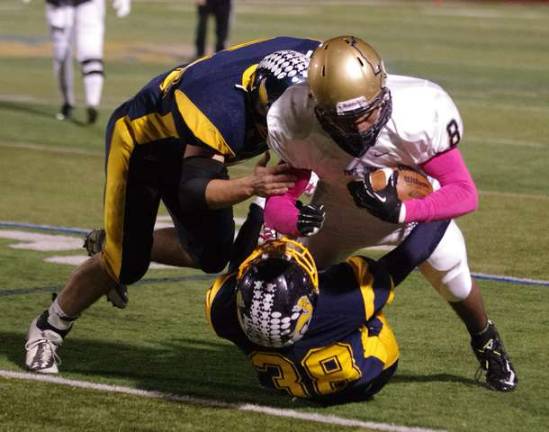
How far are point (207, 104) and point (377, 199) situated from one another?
92 cm

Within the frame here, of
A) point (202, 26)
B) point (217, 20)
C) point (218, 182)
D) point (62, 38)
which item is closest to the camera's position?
point (218, 182)

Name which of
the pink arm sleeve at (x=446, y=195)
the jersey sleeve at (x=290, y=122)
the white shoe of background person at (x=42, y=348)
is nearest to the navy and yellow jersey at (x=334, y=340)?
the pink arm sleeve at (x=446, y=195)

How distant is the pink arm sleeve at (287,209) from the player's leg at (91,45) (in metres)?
7.68

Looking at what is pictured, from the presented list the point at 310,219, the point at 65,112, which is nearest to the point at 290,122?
the point at 310,219

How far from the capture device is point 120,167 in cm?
562

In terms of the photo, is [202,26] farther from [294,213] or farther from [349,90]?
[349,90]

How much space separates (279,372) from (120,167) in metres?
1.06

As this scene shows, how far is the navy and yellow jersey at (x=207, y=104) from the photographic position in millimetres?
5398

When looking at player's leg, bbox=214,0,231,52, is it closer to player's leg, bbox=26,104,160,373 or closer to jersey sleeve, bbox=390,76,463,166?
player's leg, bbox=26,104,160,373

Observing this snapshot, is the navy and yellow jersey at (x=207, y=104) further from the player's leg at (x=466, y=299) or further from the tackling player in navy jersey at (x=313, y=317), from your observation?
the player's leg at (x=466, y=299)

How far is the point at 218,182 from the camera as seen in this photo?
514 cm

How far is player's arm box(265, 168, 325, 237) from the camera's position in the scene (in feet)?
16.0

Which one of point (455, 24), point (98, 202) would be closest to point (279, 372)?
point (98, 202)

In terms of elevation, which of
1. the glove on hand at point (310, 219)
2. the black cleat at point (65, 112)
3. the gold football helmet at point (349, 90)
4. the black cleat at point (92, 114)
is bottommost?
the black cleat at point (65, 112)
